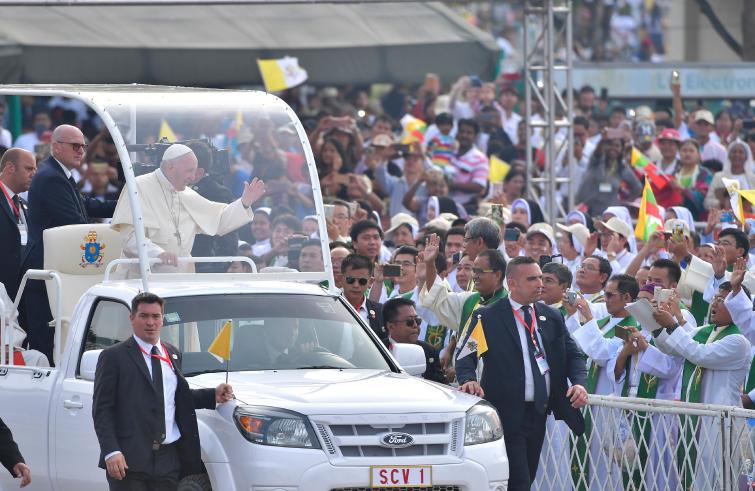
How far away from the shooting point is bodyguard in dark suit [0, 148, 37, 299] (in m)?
12.7

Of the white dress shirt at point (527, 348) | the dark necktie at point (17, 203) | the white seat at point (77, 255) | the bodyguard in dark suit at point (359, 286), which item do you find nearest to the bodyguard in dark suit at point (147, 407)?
the white dress shirt at point (527, 348)

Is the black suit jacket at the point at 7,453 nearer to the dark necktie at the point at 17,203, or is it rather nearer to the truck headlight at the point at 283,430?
the truck headlight at the point at 283,430

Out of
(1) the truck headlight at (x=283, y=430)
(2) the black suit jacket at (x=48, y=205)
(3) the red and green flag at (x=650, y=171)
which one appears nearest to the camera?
(1) the truck headlight at (x=283, y=430)

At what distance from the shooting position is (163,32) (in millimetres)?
26125

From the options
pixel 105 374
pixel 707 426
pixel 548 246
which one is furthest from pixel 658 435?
pixel 548 246

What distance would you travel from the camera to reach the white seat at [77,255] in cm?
1197

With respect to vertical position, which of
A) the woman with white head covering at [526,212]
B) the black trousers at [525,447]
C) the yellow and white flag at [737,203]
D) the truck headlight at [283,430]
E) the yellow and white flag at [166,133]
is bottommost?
the black trousers at [525,447]

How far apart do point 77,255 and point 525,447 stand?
11.1ft

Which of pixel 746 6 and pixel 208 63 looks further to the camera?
pixel 208 63

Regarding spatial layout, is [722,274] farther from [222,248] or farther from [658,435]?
[222,248]

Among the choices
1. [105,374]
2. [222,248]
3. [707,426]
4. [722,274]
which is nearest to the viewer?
[105,374]

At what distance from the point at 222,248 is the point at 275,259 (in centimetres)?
43

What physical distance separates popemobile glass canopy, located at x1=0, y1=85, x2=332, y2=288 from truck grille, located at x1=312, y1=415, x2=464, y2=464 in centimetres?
237

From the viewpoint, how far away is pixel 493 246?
13.5 m
